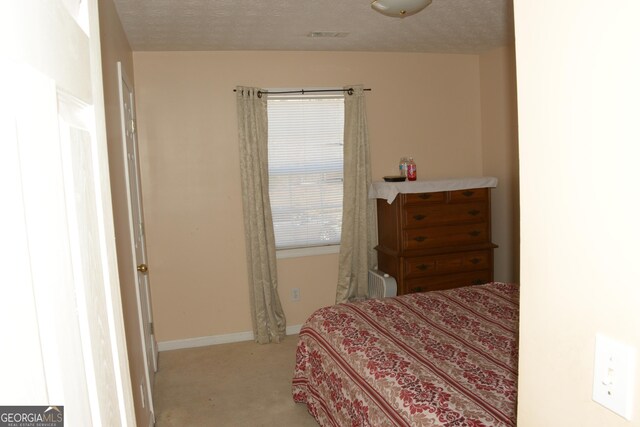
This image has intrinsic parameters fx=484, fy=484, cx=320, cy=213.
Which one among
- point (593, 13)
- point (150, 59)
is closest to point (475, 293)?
point (593, 13)

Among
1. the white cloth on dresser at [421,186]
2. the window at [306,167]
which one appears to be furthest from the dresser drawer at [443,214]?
the window at [306,167]

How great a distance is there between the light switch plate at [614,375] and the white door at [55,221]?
79 centimetres

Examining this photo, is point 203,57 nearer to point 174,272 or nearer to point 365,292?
point 174,272

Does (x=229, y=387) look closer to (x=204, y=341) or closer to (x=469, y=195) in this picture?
(x=204, y=341)

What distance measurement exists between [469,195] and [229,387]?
262cm

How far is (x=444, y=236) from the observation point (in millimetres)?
4344

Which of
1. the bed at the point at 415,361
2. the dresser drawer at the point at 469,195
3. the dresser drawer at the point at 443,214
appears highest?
the dresser drawer at the point at 469,195

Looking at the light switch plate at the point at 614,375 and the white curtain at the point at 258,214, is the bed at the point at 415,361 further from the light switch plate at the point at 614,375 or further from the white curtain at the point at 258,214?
the white curtain at the point at 258,214

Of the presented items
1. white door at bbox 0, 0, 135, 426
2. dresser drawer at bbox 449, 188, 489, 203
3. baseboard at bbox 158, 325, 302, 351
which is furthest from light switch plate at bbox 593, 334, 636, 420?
baseboard at bbox 158, 325, 302, 351

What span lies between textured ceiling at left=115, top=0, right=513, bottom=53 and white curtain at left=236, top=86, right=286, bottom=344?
0.54 meters

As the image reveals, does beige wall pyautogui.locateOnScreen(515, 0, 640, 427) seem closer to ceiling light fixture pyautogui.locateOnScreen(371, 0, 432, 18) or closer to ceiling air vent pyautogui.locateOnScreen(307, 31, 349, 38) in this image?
ceiling light fixture pyautogui.locateOnScreen(371, 0, 432, 18)

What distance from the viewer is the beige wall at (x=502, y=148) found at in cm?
443

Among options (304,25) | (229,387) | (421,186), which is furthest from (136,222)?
(421,186)

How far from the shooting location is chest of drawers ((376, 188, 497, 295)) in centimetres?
423
